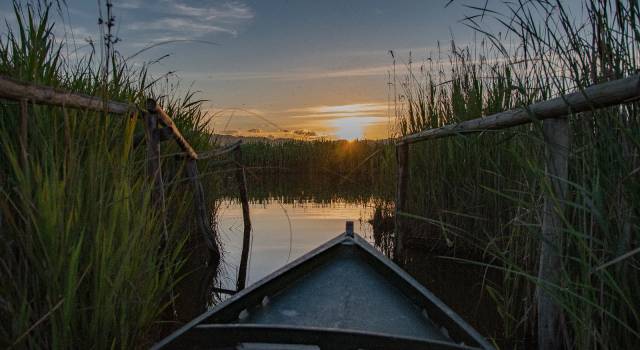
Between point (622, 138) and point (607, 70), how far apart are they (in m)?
0.36

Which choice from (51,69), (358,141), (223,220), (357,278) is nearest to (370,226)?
(223,220)

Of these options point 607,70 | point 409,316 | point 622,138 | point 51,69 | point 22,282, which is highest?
point 51,69

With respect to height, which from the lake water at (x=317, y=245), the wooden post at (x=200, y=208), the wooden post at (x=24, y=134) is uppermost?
the wooden post at (x=24, y=134)

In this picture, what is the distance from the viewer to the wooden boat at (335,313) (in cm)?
240

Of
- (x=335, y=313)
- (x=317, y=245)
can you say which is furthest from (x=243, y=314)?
(x=317, y=245)

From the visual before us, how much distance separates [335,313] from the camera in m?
3.11

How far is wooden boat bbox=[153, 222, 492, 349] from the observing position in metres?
2.40

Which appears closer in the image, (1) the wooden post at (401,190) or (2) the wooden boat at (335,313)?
(2) the wooden boat at (335,313)

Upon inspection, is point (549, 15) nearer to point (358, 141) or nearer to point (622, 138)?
point (622, 138)

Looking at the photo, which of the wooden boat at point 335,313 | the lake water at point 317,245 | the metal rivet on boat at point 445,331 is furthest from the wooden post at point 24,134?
the lake water at point 317,245

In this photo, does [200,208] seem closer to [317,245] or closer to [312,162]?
[317,245]

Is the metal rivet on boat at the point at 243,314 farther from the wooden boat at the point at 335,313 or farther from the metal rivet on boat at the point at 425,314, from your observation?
the metal rivet on boat at the point at 425,314

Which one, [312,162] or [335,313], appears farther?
[312,162]

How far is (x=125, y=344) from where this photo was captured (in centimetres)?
238
